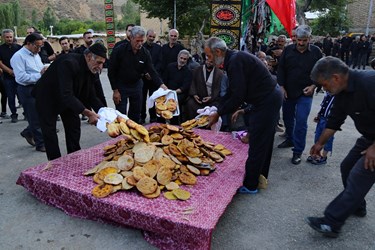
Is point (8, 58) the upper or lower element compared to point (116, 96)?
upper

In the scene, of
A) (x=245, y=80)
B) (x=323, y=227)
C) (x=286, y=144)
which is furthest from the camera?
(x=286, y=144)

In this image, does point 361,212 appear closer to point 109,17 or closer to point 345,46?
point 109,17

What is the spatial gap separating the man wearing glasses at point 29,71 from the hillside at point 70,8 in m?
92.6

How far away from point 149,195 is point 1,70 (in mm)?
5215

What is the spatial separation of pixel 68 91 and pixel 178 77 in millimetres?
3178

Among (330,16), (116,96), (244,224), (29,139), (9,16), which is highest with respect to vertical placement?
(9,16)

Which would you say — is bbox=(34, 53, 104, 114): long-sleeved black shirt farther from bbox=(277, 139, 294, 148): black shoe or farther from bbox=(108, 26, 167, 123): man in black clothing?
bbox=(277, 139, 294, 148): black shoe

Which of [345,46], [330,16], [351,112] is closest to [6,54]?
[351,112]

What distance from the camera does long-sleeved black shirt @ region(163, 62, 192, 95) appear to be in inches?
245

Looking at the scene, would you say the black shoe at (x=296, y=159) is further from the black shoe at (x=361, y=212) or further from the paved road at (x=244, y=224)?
the black shoe at (x=361, y=212)

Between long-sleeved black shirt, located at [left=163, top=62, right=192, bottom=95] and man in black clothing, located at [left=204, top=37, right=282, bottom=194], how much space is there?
109 inches

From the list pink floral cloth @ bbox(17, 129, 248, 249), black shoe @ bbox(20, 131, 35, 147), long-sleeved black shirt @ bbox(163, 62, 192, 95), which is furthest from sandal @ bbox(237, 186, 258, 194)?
black shoe @ bbox(20, 131, 35, 147)

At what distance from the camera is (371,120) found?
259 centimetres

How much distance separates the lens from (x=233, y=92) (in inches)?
128
